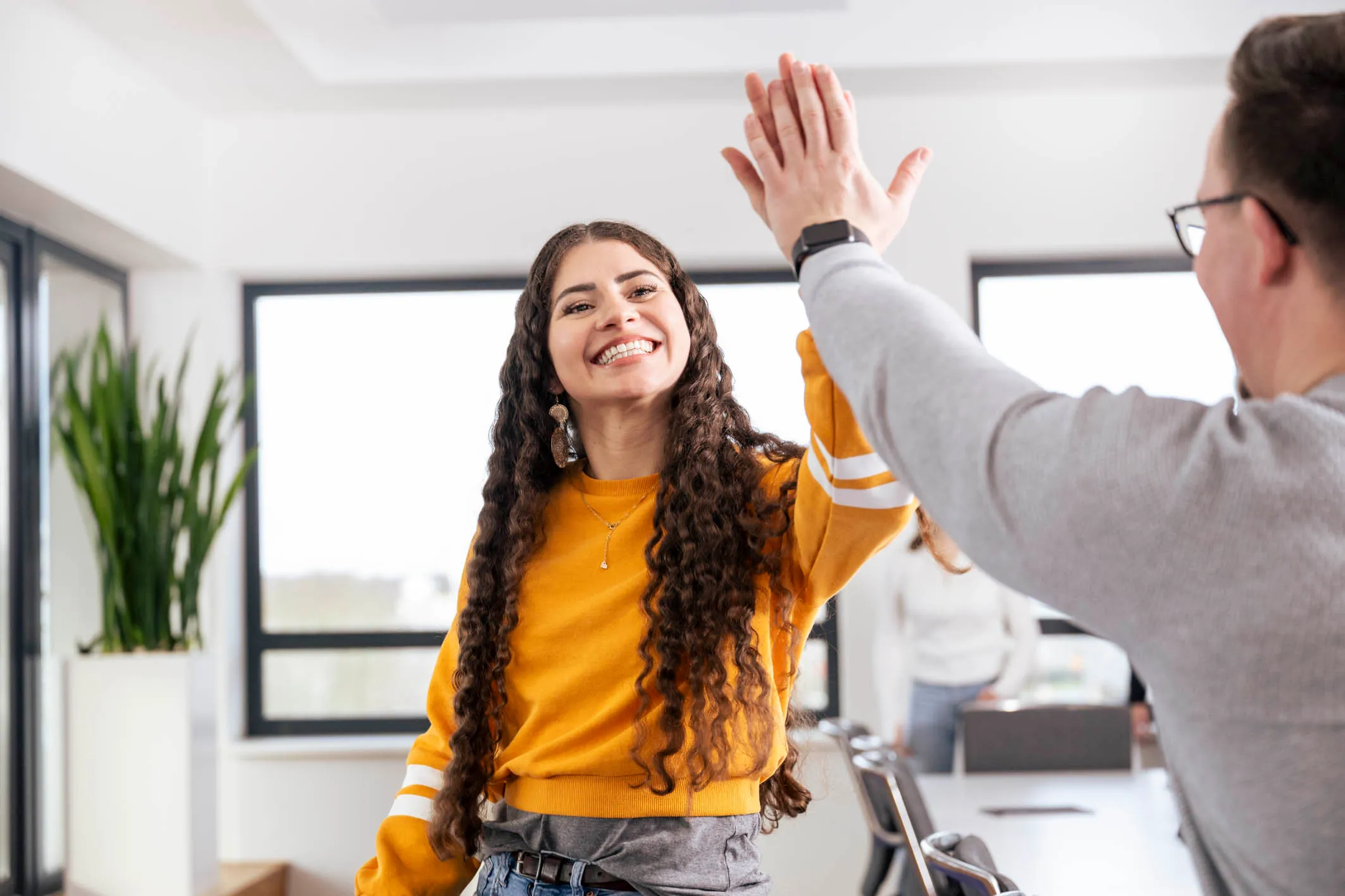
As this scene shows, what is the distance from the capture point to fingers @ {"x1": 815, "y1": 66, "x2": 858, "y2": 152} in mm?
902

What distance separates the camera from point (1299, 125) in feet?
2.27

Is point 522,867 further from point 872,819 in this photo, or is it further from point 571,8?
point 571,8

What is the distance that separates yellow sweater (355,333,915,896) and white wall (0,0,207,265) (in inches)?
112

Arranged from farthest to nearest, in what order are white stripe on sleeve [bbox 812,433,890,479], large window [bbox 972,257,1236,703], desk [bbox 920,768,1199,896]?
large window [bbox 972,257,1236,703]
desk [bbox 920,768,1199,896]
white stripe on sleeve [bbox 812,433,890,479]

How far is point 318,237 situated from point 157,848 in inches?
99.4

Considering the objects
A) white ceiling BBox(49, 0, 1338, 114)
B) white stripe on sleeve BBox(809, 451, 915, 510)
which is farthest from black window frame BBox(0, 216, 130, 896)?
white stripe on sleeve BBox(809, 451, 915, 510)

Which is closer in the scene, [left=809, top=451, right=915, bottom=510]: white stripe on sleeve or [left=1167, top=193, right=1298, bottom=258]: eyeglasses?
[left=1167, top=193, right=1298, bottom=258]: eyeglasses

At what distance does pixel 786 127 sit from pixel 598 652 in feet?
2.44

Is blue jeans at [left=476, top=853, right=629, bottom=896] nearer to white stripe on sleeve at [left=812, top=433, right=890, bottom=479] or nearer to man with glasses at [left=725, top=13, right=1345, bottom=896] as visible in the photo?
white stripe on sleeve at [left=812, top=433, right=890, bottom=479]

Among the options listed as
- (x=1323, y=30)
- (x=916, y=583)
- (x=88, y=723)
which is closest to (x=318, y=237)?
(x=88, y=723)

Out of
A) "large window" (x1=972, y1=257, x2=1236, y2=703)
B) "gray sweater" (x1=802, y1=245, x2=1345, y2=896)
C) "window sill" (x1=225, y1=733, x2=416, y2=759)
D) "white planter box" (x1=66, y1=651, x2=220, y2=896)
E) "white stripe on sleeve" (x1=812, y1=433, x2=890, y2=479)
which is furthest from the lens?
"large window" (x1=972, y1=257, x2=1236, y2=703)

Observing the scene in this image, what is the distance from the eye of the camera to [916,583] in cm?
446

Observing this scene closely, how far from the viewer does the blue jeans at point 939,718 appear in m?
4.39

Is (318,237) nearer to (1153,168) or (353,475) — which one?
(353,475)
